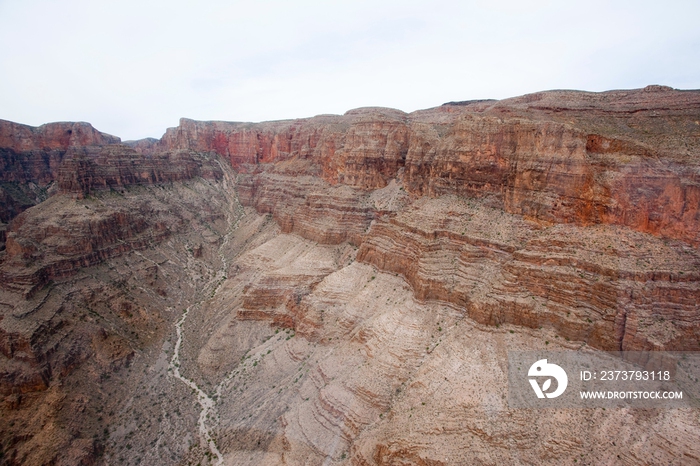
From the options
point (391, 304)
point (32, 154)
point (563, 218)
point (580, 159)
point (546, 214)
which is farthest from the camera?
point (32, 154)

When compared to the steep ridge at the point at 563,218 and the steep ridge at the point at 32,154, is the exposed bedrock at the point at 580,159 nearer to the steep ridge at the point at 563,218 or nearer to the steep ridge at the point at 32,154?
the steep ridge at the point at 563,218

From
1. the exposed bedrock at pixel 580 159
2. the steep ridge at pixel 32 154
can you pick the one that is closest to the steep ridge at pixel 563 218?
the exposed bedrock at pixel 580 159

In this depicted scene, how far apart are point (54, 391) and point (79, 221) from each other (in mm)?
24257

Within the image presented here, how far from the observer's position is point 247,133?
285ft

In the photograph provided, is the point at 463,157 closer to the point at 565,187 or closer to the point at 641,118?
the point at 565,187

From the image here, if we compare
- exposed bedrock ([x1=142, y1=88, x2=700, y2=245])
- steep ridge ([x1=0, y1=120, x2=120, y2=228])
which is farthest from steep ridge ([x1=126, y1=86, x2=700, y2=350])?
steep ridge ([x1=0, y1=120, x2=120, y2=228])

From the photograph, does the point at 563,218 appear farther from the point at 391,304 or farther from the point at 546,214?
the point at 391,304

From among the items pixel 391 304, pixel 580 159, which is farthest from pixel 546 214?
pixel 391 304

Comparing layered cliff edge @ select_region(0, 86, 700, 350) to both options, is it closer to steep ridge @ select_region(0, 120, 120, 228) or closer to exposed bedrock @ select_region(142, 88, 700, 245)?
exposed bedrock @ select_region(142, 88, 700, 245)

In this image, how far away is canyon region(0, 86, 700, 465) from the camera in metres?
24.0

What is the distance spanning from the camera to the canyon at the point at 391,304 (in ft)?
78.6

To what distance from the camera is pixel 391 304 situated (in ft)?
118

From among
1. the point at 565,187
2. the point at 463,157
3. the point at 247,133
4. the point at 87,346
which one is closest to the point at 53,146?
the point at 247,133

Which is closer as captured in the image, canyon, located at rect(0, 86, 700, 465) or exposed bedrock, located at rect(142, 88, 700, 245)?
canyon, located at rect(0, 86, 700, 465)
